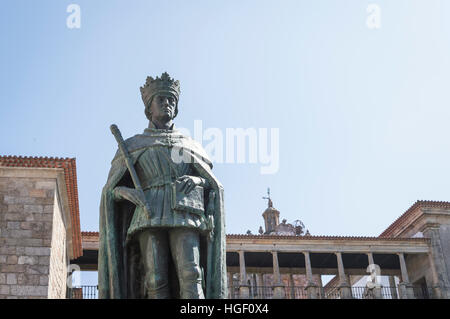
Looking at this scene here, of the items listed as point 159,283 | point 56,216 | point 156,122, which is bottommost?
point 159,283

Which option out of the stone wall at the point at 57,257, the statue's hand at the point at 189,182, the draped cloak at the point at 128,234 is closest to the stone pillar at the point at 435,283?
the stone wall at the point at 57,257

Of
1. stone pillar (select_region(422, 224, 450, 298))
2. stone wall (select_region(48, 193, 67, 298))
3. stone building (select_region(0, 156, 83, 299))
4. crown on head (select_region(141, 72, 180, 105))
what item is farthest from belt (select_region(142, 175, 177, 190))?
stone pillar (select_region(422, 224, 450, 298))

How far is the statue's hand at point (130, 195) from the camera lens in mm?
4760

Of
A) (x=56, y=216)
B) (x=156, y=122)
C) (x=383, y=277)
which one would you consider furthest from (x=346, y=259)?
(x=156, y=122)

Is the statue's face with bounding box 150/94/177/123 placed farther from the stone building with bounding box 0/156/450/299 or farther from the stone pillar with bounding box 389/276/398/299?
the stone pillar with bounding box 389/276/398/299

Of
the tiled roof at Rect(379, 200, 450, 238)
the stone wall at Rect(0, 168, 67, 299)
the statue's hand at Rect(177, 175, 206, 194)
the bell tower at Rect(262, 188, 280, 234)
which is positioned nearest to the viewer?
the statue's hand at Rect(177, 175, 206, 194)

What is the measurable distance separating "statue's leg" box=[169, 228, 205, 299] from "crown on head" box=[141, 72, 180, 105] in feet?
3.79

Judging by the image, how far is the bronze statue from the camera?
15.3ft

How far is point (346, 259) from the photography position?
1334 inches

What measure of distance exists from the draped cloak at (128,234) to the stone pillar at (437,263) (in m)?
27.9

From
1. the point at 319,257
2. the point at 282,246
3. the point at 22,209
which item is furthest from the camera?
the point at 319,257
